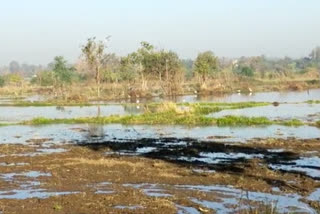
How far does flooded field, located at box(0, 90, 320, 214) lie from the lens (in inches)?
456

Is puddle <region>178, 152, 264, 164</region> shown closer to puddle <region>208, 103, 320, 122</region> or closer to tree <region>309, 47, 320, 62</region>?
puddle <region>208, 103, 320, 122</region>

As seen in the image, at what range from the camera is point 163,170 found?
15.9 meters

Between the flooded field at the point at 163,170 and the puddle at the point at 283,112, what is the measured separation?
470 cm

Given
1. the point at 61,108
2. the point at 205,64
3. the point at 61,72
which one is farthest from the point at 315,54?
the point at 61,108

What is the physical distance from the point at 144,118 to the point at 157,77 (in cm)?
3191

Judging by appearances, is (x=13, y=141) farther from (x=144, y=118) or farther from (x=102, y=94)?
(x=102, y=94)

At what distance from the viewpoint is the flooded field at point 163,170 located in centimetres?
1159

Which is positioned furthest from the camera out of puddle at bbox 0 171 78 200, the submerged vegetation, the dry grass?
the submerged vegetation

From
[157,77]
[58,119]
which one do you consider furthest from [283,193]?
[157,77]

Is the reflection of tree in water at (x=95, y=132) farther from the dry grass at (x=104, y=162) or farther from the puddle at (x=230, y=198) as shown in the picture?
the puddle at (x=230, y=198)

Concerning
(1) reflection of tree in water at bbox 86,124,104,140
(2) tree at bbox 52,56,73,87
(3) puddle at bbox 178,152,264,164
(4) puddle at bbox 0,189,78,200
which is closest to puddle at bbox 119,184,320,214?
(4) puddle at bbox 0,189,78,200

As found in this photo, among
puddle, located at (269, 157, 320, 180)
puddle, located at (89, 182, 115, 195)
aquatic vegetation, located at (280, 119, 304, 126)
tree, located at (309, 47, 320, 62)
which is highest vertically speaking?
tree, located at (309, 47, 320, 62)

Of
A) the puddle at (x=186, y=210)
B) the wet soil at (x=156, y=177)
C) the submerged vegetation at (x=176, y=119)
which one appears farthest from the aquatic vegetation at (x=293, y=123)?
the puddle at (x=186, y=210)

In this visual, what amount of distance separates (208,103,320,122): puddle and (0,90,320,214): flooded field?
15.4 feet
